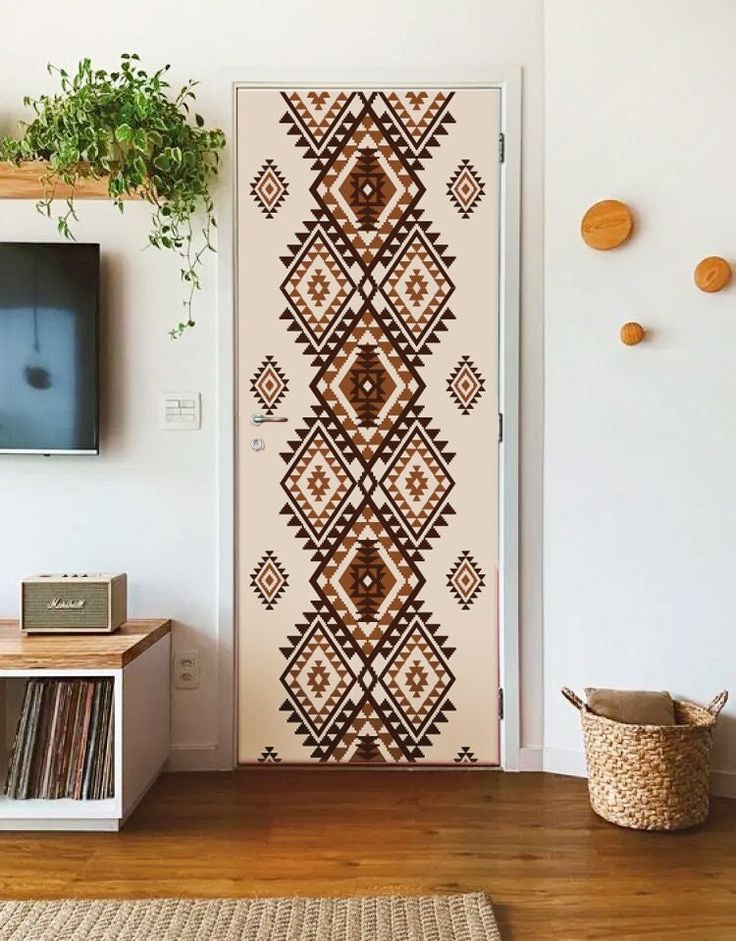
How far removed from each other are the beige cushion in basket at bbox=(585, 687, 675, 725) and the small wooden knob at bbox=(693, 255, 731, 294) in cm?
123

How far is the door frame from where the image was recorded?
320 cm

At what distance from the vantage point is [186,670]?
325 cm

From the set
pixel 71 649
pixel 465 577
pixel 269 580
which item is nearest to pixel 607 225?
pixel 465 577

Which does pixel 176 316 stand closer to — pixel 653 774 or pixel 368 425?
pixel 368 425

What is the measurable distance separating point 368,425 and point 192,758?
1231 mm

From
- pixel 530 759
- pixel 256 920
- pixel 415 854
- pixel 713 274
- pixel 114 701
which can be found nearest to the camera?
pixel 256 920

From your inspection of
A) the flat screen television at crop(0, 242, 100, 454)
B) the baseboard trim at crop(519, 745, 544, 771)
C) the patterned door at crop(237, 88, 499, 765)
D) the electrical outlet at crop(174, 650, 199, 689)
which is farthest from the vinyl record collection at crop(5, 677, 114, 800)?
the baseboard trim at crop(519, 745, 544, 771)

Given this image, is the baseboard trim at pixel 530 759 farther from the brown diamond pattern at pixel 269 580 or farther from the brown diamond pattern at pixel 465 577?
the brown diamond pattern at pixel 269 580

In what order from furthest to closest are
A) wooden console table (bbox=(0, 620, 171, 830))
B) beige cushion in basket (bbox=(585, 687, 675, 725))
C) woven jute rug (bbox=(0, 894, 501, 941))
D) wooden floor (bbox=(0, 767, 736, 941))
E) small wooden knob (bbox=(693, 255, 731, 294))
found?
small wooden knob (bbox=(693, 255, 731, 294)) → beige cushion in basket (bbox=(585, 687, 675, 725)) → wooden console table (bbox=(0, 620, 171, 830)) → wooden floor (bbox=(0, 767, 736, 941)) → woven jute rug (bbox=(0, 894, 501, 941))

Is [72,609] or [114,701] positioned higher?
[72,609]

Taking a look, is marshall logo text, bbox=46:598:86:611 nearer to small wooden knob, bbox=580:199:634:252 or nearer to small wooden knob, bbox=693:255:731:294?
small wooden knob, bbox=580:199:634:252

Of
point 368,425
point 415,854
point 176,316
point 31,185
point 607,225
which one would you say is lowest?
point 415,854

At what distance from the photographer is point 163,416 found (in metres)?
3.25

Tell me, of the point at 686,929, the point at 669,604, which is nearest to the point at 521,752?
the point at 669,604
